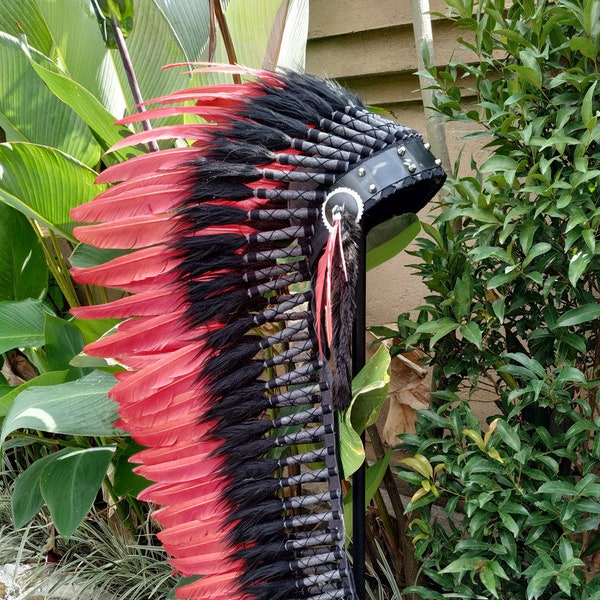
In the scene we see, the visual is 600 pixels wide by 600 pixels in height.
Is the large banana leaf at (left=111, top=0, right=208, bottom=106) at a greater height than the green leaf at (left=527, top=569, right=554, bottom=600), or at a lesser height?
greater

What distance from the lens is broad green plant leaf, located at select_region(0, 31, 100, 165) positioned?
1.39 meters

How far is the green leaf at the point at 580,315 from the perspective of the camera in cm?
92

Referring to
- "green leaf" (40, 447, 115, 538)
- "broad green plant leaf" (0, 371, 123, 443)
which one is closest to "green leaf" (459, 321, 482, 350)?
"broad green plant leaf" (0, 371, 123, 443)

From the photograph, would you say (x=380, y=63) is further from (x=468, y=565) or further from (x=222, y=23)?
(x=468, y=565)

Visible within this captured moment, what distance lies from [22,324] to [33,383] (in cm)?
25

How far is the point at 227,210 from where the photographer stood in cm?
81

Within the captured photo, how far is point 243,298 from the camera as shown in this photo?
832mm

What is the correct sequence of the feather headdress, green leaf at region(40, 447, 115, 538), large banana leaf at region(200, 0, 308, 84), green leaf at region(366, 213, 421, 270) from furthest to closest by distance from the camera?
1. large banana leaf at region(200, 0, 308, 84)
2. green leaf at region(40, 447, 115, 538)
3. green leaf at region(366, 213, 421, 270)
4. the feather headdress

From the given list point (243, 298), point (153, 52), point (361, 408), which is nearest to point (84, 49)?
point (153, 52)

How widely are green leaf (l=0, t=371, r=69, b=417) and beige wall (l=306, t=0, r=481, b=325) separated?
2.80 ft

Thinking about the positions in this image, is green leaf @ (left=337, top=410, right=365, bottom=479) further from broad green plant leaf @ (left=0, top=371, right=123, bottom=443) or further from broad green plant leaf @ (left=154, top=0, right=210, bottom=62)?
broad green plant leaf @ (left=154, top=0, right=210, bottom=62)

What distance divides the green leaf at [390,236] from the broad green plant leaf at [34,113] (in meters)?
0.73

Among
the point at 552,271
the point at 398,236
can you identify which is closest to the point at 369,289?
the point at 398,236

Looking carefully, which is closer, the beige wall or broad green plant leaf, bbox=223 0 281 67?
broad green plant leaf, bbox=223 0 281 67
